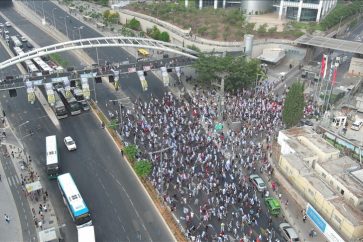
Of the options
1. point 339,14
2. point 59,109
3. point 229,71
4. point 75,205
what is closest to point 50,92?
point 59,109

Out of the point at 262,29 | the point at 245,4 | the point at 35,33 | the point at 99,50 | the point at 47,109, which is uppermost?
the point at 245,4

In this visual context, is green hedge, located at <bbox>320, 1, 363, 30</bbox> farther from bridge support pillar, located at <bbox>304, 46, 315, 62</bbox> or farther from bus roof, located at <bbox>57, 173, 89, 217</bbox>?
bus roof, located at <bbox>57, 173, 89, 217</bbox>

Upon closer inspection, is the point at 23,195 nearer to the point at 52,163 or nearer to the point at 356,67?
the point at 52,163

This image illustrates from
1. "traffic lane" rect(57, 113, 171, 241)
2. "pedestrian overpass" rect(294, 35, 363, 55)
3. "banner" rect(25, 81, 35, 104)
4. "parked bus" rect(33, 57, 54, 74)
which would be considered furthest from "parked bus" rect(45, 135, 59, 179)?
"pedestrian overpass" rect(294, 35, 363, 55)

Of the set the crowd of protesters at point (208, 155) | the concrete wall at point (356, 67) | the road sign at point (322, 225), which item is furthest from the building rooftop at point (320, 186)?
the concrete wall at point (356, 67)

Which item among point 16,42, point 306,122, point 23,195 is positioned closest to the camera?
point 23,195

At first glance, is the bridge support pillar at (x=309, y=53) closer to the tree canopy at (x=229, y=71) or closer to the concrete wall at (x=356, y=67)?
the concrete wall at (x=356, y=67)
